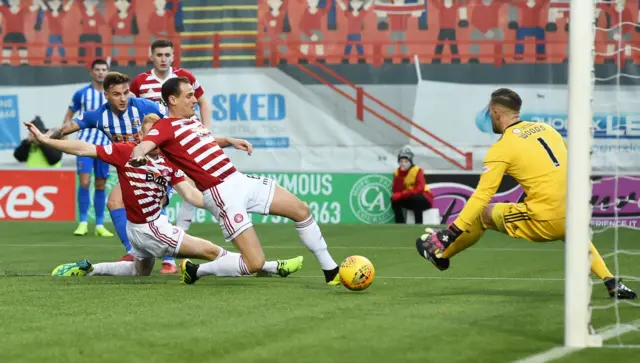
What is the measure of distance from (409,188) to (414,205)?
25cm

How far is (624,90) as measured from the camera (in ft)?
58.3

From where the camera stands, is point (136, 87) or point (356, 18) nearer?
point (136, 87)

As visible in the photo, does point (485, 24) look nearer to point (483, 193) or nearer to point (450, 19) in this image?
point (450, 19)

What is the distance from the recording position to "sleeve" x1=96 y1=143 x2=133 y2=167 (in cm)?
904

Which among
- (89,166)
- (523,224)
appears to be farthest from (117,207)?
(89,166)

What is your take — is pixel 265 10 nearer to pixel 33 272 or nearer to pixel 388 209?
pixel 388 209

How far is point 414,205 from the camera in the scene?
1722 cm

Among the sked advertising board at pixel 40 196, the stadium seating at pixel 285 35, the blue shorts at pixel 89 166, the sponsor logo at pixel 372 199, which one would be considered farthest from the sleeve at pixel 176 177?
the stadium seating at pixel 285 35

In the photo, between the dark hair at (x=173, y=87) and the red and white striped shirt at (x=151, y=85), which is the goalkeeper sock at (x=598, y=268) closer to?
the dark hair at (x=173, y=87)

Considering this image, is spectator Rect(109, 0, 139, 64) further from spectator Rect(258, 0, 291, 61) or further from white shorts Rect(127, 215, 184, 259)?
white shorts Rect(127, 215, 184, 259)

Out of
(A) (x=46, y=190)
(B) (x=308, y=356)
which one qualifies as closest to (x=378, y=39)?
(A) (x=46, y=190)

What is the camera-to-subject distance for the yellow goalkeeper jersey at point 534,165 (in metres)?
7.76

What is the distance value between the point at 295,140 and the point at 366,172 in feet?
4.85

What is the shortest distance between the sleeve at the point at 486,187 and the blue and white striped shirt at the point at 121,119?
3.84 meters
